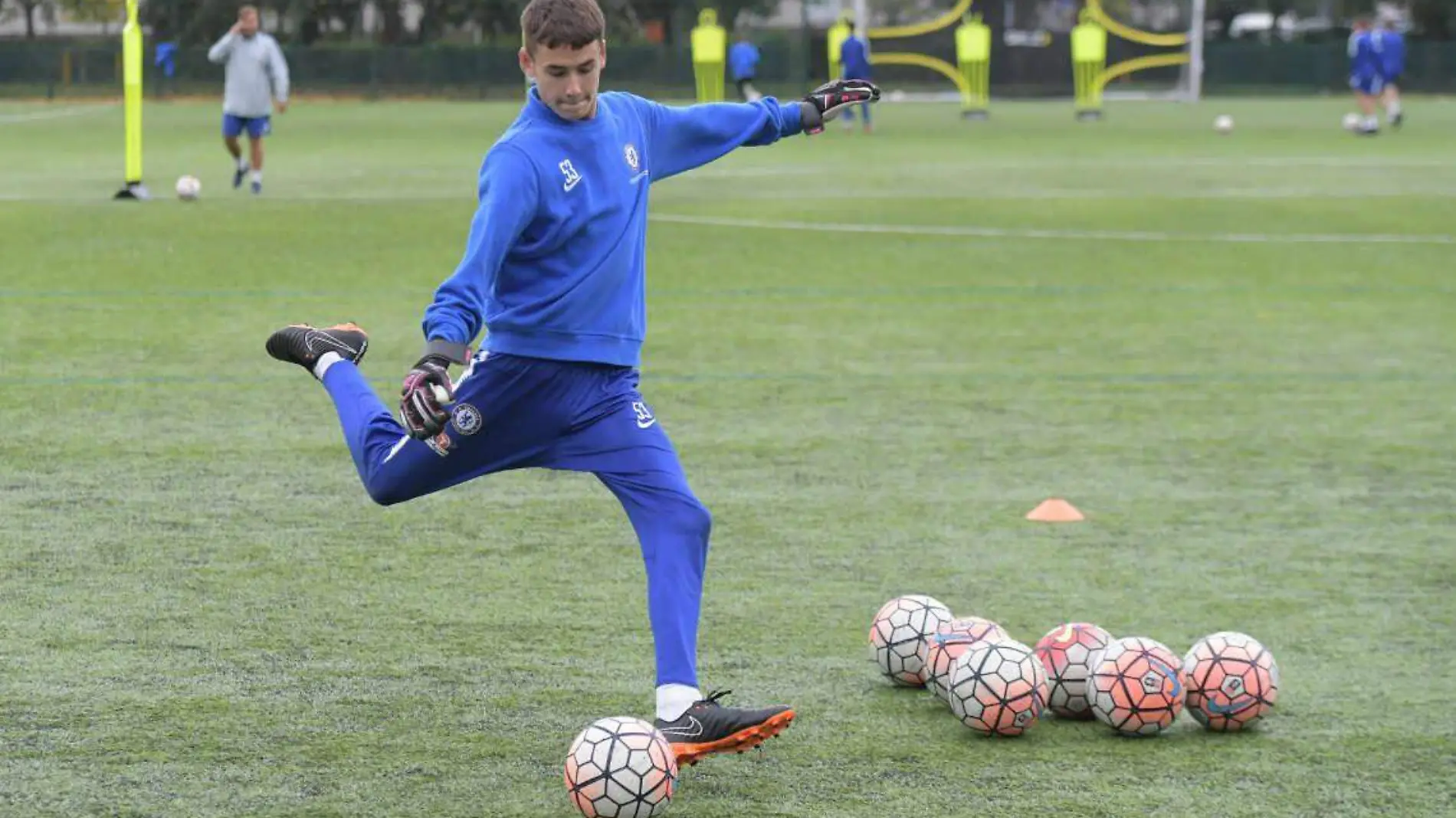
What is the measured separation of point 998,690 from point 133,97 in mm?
17925

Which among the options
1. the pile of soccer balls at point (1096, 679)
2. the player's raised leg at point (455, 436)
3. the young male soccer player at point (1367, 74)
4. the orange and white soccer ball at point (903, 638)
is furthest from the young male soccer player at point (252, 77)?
the young male soccer player at point (1367, 74)

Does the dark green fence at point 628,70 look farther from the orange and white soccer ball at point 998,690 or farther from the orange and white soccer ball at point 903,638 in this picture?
the orange and white soccer ball at point 998,690

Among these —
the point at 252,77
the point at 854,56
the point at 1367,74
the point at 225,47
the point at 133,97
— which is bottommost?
the point at 133,97

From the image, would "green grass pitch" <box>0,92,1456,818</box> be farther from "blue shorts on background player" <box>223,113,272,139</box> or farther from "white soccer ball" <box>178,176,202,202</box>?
"blue shorts on background player" <box>223,113,272,139</box>

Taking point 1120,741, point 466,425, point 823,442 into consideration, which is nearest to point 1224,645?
point 1120,741

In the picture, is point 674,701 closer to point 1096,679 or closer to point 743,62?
point 1096,679

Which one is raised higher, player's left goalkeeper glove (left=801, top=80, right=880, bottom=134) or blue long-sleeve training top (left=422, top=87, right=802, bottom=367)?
player's left goalkeeper glove (left=801, top=80, right=880, bottom=134)

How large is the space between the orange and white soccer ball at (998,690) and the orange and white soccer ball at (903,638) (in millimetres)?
382

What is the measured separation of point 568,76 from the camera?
5570mm

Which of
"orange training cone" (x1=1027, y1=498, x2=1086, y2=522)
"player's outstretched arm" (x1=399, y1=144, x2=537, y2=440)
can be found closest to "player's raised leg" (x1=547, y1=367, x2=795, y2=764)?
"player's outstretched arm" (x1=399, y1=144, x2=537, y2=440)

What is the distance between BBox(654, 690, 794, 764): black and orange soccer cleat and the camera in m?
5.56

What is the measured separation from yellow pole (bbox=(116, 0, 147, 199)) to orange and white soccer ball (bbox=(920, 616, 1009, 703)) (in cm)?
1598

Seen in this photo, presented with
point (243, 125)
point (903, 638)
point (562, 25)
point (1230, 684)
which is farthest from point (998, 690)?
point (243, 125)

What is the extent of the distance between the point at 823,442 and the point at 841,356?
2923 millimetres
